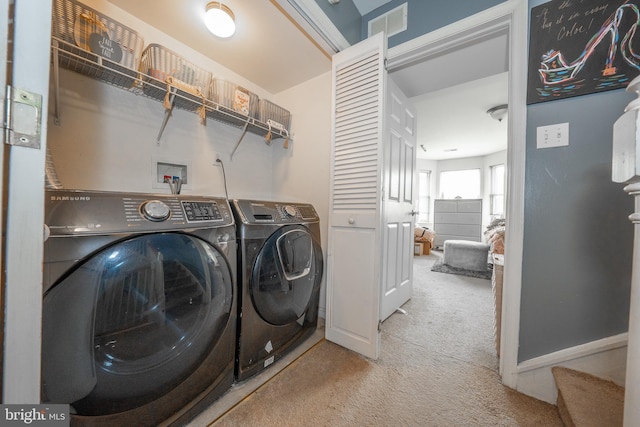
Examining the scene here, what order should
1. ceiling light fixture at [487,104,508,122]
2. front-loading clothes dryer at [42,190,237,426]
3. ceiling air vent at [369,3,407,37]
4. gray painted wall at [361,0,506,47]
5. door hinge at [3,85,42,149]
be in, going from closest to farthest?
door hinge at [3,85,42,149]
front-loading clothes dryer at [42,190,237,426]
gray painted wall at [361,0,506,47]
ceiling air vent at [369,3,407,37]
ceiling light fixture at [487,104,508,122]

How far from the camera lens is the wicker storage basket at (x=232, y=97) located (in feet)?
5.17

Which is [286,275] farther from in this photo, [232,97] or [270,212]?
[232,97]

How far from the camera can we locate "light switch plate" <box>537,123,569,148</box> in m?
1.04

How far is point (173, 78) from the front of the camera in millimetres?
1328

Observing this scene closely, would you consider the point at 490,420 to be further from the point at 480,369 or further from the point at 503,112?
the point at 503,112

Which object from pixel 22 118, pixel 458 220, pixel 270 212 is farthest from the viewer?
pixel 458 220

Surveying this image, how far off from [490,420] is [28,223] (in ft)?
5.61

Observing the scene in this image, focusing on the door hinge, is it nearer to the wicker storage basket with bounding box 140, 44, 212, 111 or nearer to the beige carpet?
the wicker storage basket with bounding box 140, 44, 212, 111

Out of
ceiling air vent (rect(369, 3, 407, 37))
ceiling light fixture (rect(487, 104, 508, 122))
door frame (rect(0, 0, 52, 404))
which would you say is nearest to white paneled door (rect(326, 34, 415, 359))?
ceiling air vent (rect(369, 3, 407, 37))

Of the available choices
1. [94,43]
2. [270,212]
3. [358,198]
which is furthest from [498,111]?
[94,43]

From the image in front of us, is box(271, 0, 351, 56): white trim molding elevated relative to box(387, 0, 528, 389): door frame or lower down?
elevated

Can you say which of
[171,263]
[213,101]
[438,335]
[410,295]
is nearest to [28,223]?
Result: [171,263]
